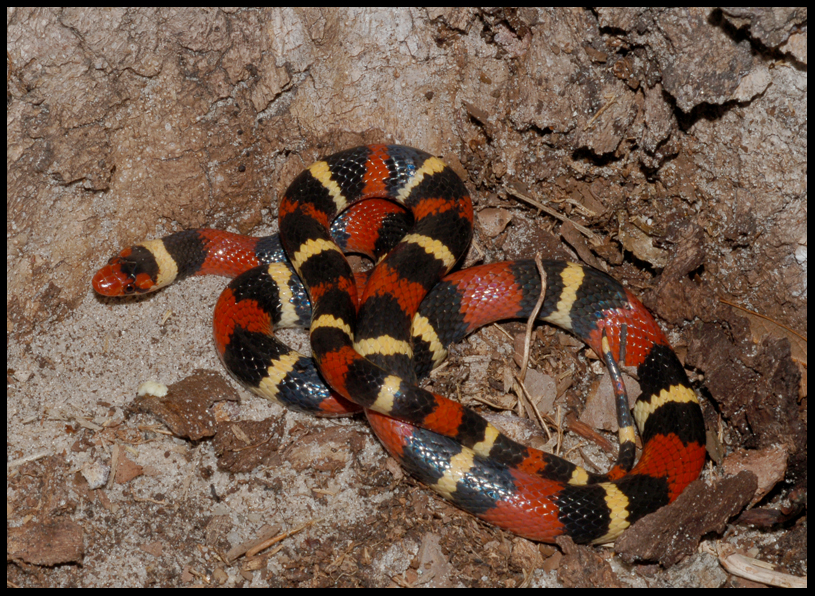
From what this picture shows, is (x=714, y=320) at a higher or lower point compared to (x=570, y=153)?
lower

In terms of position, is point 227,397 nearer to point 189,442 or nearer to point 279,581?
point 189,442

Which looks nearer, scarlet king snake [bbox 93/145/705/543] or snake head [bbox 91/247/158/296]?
scarlet king snake [bbox 93/145/705/543]

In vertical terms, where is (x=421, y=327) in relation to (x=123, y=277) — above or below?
above

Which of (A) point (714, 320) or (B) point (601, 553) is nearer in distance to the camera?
(B) point (601, 553)

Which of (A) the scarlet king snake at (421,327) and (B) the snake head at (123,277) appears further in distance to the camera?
(B) the snake head at (123,277)
